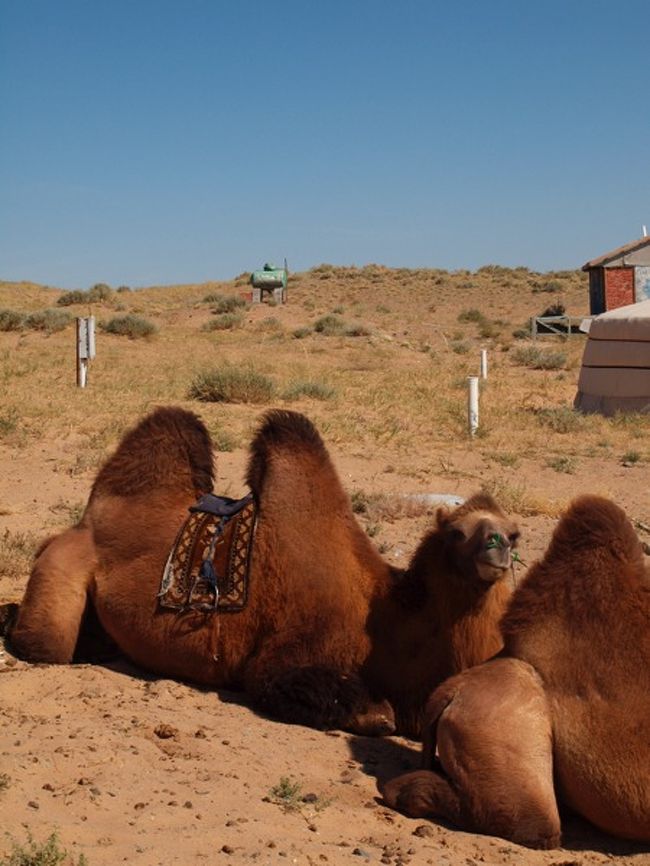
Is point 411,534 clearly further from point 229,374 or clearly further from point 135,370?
point 135,370

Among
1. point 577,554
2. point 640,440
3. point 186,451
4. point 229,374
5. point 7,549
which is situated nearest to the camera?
point 577,554

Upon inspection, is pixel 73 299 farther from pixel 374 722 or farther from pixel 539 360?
pixel 374 722

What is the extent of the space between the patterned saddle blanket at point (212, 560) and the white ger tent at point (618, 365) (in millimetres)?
13920

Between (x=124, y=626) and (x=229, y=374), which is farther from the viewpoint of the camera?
(x=229, y=374)

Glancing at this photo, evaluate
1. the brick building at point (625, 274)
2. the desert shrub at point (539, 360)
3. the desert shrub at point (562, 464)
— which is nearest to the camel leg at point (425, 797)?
the desert shrub at point (562, 464)

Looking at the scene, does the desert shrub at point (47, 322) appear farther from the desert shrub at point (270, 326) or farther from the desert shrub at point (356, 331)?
the desert shrub at point (356, 331)

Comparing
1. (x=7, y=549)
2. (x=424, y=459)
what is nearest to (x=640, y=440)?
(x=424, y=459)

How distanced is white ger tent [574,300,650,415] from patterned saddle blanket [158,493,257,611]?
45.7 feet

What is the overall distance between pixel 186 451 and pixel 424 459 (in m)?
7.31

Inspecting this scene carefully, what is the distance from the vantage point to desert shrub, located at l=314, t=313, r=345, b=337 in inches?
1464

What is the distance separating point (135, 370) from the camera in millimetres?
22828

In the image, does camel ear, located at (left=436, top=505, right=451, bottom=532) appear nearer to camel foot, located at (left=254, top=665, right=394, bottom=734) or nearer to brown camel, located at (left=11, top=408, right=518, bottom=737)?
brown camel, located at (left=11, top=408, right=518, bottom=737)

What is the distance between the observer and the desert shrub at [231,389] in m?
17.9

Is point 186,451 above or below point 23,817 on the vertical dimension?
above
